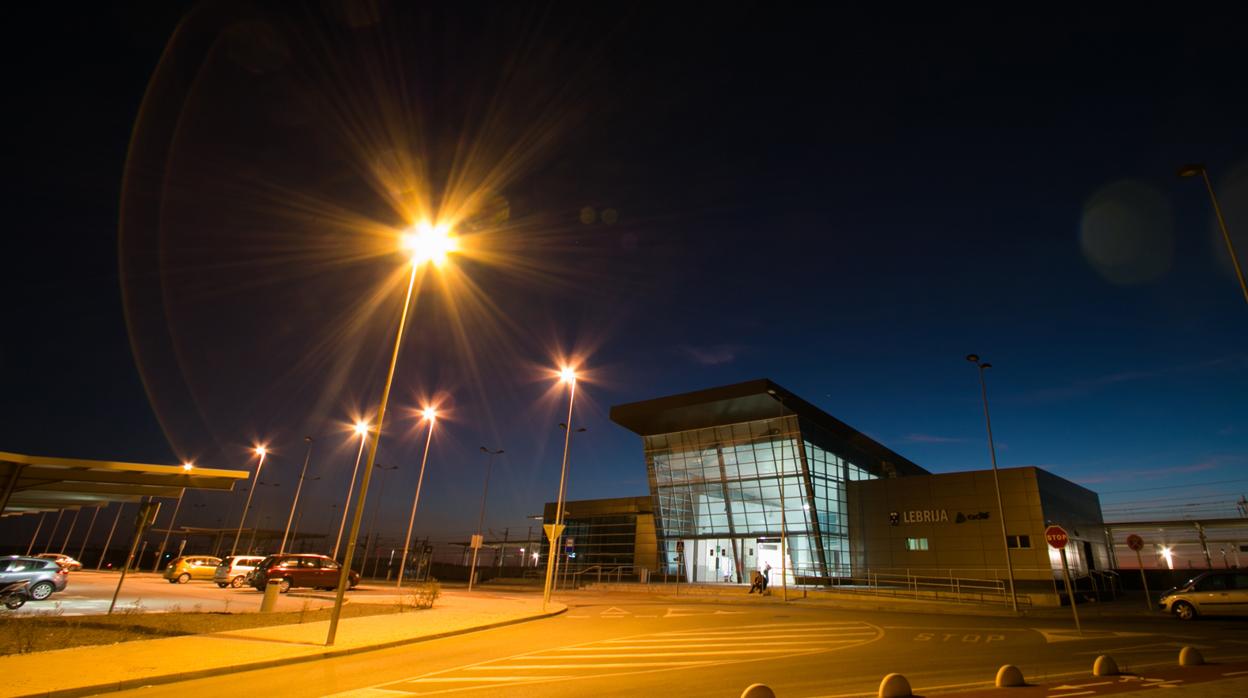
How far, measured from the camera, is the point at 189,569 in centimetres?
3428

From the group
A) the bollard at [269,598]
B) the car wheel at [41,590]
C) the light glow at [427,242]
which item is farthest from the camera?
the car wheel at [41,590]

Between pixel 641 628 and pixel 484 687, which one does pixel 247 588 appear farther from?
pixel 484 687

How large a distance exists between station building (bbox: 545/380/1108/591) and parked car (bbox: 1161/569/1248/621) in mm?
13202

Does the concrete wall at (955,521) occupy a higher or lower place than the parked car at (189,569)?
higher

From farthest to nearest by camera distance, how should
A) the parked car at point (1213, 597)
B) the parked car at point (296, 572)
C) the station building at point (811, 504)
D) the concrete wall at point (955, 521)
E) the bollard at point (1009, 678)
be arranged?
the station building at point (811, 504), the concrete wall at point (955, 521), the parked car at point (296, 572), the parked car at point (1213, 597), the bollard at point (1009, 678)

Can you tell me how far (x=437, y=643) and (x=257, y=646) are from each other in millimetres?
3553

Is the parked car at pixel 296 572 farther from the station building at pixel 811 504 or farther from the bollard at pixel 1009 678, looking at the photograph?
the bollard at pixel 1009 678

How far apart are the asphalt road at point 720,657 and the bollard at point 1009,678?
59 cm


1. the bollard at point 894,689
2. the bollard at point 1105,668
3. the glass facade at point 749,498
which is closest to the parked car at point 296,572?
the glass facade at point 749,498

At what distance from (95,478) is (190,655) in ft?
36.8

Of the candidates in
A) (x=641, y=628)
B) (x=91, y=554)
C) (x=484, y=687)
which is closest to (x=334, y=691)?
(x=484, y=687)

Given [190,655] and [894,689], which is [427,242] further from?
[894,689]

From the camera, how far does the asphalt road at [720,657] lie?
8.45 metres

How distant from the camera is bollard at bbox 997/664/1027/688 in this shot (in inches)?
323
